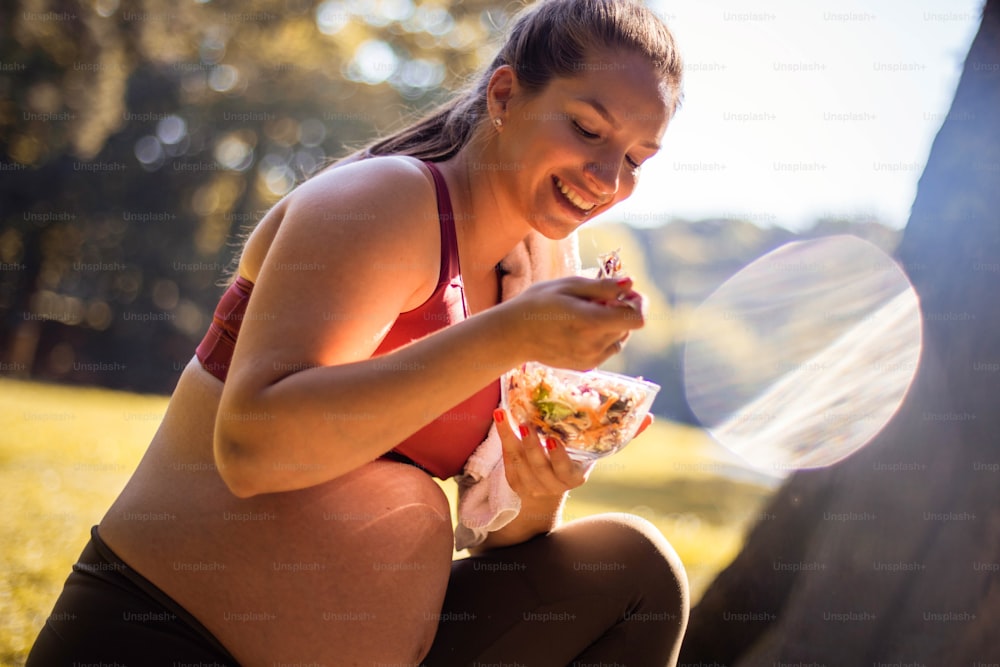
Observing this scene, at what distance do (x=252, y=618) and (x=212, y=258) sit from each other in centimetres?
1852

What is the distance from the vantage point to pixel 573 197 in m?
1.87

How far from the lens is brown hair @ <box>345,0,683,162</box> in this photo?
72.9 inches

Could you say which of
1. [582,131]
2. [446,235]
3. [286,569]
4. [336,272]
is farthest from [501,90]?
[286,569]

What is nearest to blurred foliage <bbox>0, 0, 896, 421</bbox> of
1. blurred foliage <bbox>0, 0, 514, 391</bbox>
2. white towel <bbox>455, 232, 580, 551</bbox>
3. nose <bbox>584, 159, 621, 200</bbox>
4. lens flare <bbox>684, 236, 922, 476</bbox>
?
blurred foliage <bbox>0, 0, 514, 391</bbox>

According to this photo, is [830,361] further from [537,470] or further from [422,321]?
[422,321]

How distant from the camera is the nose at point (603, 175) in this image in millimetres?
1816

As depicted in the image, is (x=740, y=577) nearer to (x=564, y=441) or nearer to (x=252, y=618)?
(x=564, y=441)

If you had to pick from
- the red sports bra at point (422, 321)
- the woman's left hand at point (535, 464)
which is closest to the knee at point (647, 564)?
the woman's left hand at point (535, 464)

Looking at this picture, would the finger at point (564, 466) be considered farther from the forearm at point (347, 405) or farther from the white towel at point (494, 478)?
the forearm at point (347, 405)

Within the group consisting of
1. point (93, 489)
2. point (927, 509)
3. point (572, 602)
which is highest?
point (572, 602)

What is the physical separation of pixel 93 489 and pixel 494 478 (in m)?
4.30

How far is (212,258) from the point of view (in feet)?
62.1

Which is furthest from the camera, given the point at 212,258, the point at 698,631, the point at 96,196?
the point at 212,258

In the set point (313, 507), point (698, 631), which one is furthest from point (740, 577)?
point (313, 507)
